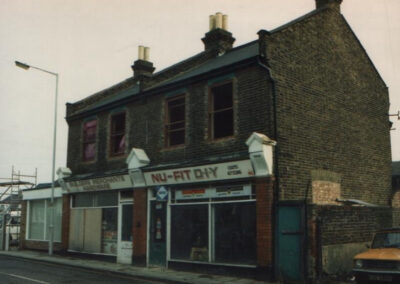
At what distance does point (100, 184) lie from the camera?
1944cm

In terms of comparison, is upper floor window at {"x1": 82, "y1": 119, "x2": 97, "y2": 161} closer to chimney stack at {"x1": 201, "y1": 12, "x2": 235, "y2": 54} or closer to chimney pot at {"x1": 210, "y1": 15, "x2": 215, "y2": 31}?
chimney stack at {"x1": 201, "y1": 12, "x2": 235, "y2": 54}

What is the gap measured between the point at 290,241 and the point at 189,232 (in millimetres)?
4277

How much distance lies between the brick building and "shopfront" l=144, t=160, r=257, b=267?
0.14ft

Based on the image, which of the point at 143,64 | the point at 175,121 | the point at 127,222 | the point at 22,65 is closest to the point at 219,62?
the point at 175,121

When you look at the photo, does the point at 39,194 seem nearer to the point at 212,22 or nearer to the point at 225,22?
the point at 212,22

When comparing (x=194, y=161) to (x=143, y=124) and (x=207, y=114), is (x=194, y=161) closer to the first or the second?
(x=207, y=114)

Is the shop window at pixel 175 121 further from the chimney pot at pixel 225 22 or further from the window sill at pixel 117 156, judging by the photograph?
the chimney pot at pixel 225 22

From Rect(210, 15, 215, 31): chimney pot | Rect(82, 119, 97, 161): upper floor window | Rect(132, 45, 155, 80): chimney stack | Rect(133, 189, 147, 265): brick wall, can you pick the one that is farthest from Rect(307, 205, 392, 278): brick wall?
Rect(132, 45, 155, 80): chimney stack

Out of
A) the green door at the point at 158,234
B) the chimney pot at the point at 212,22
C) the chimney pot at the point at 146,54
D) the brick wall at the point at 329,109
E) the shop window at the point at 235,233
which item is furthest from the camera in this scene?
the chimney pot at the point at 146,54

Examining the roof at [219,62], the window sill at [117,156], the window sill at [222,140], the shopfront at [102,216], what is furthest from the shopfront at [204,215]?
the roof at [219,62]

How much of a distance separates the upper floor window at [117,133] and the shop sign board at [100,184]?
137 centimetres

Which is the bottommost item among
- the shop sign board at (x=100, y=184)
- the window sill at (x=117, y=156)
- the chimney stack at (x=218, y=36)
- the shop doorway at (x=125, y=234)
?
the shop doorway at (x=125, y=234)

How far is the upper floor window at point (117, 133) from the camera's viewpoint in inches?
772

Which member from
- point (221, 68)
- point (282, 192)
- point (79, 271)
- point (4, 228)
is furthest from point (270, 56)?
point (4, 228)
